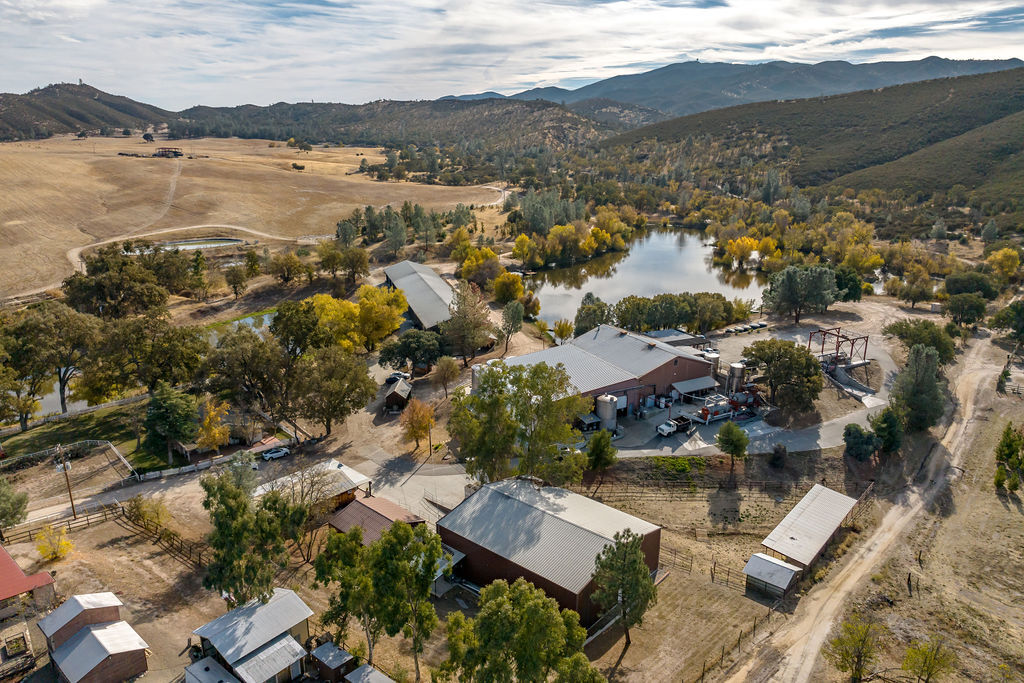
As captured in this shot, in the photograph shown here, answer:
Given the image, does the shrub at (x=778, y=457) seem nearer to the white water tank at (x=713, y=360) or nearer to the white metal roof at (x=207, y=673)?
the white water tank at (x=713, y=360)

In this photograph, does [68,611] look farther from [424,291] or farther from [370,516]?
[424,291]

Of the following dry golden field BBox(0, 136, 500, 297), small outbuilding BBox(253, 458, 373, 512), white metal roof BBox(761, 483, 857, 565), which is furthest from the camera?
dry golden field BBox(0, 136, 500, 297)

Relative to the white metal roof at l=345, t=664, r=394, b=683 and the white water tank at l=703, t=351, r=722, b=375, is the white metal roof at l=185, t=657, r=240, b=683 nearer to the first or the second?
the white metal roof at l=345, t=664, r=394, b=683

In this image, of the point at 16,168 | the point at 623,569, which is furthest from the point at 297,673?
the point at 16,168

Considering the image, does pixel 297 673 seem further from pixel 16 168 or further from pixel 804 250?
pixel 16 168

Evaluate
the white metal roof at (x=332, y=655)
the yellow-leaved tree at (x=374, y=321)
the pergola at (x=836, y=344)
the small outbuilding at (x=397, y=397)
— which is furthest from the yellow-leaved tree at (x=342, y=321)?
→ the pergola at (x=836, y=344)

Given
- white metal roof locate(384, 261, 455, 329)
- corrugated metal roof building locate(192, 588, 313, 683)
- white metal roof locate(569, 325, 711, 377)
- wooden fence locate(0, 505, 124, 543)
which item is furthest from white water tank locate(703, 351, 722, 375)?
wooden fence locate(0, 505, 124, 543)
